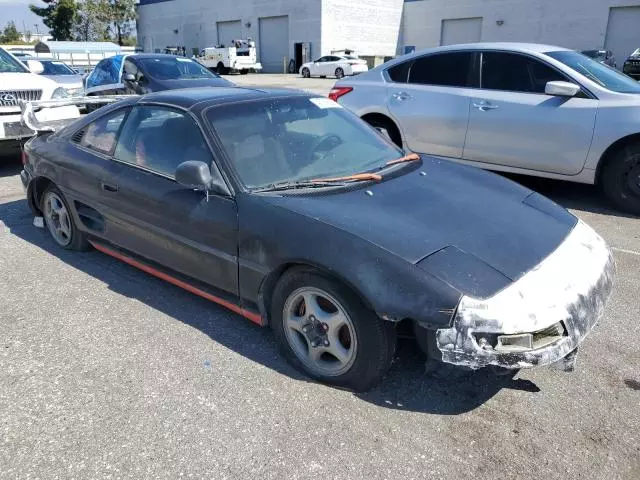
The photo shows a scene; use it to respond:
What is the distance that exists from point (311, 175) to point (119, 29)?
210ft

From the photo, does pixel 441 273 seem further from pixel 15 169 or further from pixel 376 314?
pixel 15 169

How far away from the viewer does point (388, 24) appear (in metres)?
46.7

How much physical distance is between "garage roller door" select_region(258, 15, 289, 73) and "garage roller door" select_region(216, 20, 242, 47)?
276 centimetres

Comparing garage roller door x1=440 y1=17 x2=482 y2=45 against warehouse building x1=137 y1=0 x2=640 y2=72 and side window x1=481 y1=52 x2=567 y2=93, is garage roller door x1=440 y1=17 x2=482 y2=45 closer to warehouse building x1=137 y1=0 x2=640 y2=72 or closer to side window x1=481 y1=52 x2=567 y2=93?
warehouse building x1=137 y1=0 x2=640 y2=72

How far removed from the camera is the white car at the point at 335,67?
34.2 metres

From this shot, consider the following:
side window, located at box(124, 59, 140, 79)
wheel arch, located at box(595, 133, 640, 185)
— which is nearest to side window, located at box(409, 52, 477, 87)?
wheel arch, located at box(595, 133, 640, 185)

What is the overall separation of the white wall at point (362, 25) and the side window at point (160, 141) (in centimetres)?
4092

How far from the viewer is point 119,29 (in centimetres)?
5906

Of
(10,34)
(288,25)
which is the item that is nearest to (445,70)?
(288,25)

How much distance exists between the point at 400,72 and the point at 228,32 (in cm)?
4649

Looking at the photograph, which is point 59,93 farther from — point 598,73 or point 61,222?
point 598,73

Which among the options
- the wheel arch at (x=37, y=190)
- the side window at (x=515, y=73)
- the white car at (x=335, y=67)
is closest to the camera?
the wheel arch at (x=37, y=190)

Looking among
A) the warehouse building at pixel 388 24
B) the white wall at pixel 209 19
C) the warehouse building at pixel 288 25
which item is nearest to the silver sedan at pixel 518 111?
the warehouse building at pixel 388 24

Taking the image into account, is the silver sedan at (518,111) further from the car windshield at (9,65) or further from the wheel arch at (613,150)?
the car windshield at (9,65)
